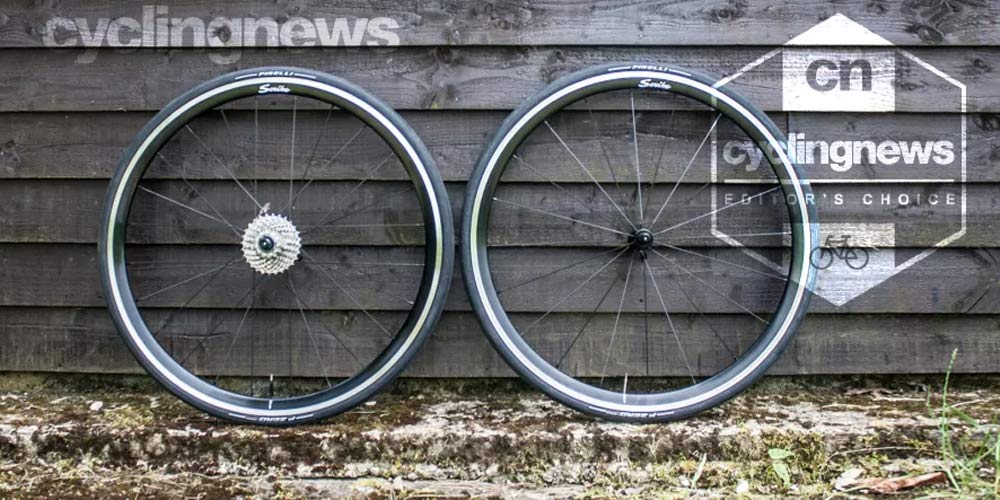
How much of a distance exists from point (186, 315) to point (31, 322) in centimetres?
49

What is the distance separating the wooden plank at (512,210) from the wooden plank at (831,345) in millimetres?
247

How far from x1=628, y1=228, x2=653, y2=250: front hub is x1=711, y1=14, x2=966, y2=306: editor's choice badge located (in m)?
0.27

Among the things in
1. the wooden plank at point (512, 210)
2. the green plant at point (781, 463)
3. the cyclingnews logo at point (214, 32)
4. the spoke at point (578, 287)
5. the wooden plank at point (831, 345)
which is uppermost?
the cyclingnews logo at point (214, 32)

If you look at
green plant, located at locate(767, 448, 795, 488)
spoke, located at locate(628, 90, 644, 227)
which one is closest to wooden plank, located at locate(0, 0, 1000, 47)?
spoke, located at locate(628, 90, 644, 227)

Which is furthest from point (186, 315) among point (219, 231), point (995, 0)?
point (995, 0)

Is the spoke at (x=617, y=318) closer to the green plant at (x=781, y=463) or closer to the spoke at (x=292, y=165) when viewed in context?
the green plant at (x=781, y=463)

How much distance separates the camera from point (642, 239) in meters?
2.17

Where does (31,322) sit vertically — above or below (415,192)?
below

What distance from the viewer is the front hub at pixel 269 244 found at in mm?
2121

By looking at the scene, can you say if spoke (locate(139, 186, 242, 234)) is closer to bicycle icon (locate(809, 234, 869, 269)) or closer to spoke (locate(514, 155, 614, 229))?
spoke (locate(514, 155, 614, 229))

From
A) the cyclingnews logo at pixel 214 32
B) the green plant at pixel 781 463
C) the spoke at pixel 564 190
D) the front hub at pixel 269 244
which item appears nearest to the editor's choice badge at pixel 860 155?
the spoke at pixel 564 190

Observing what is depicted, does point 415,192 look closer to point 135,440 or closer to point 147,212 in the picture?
point 147,212

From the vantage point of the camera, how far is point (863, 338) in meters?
2.35

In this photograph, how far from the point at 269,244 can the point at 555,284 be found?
2.82ft
